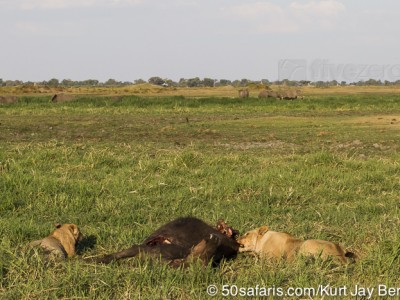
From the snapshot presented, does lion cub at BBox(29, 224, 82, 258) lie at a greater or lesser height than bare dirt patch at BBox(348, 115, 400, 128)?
greater

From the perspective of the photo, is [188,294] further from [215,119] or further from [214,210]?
[215,119]

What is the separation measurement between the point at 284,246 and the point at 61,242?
1534 millimetres

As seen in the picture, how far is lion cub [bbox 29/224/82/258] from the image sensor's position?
12.9 feet

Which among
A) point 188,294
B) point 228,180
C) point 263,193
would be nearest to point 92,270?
point 188,294

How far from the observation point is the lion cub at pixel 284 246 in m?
3.81

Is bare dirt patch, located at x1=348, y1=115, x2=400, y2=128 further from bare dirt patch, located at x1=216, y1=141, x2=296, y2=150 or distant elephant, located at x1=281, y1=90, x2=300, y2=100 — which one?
distant elephant, located at x1=281, y1=90, x2=300, y2=100

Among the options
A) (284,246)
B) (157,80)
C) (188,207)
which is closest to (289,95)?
(188,207)

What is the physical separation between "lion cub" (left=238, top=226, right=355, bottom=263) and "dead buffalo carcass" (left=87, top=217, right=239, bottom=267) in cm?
12

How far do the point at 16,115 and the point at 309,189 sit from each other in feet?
50.4

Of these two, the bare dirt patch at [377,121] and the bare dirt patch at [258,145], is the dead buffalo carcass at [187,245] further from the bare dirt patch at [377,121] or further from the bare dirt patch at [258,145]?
the bare dirt patch at [377,121]

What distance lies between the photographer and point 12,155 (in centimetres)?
791

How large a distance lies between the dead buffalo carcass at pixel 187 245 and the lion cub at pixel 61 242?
285mm

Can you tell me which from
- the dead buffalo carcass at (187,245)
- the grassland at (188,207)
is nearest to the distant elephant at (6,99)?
the grassland at (188,207)

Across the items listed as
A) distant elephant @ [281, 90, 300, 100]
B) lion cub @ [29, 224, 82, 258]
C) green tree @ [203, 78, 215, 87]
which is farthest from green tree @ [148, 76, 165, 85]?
lion cub @ [29, 224, 82, 258]
